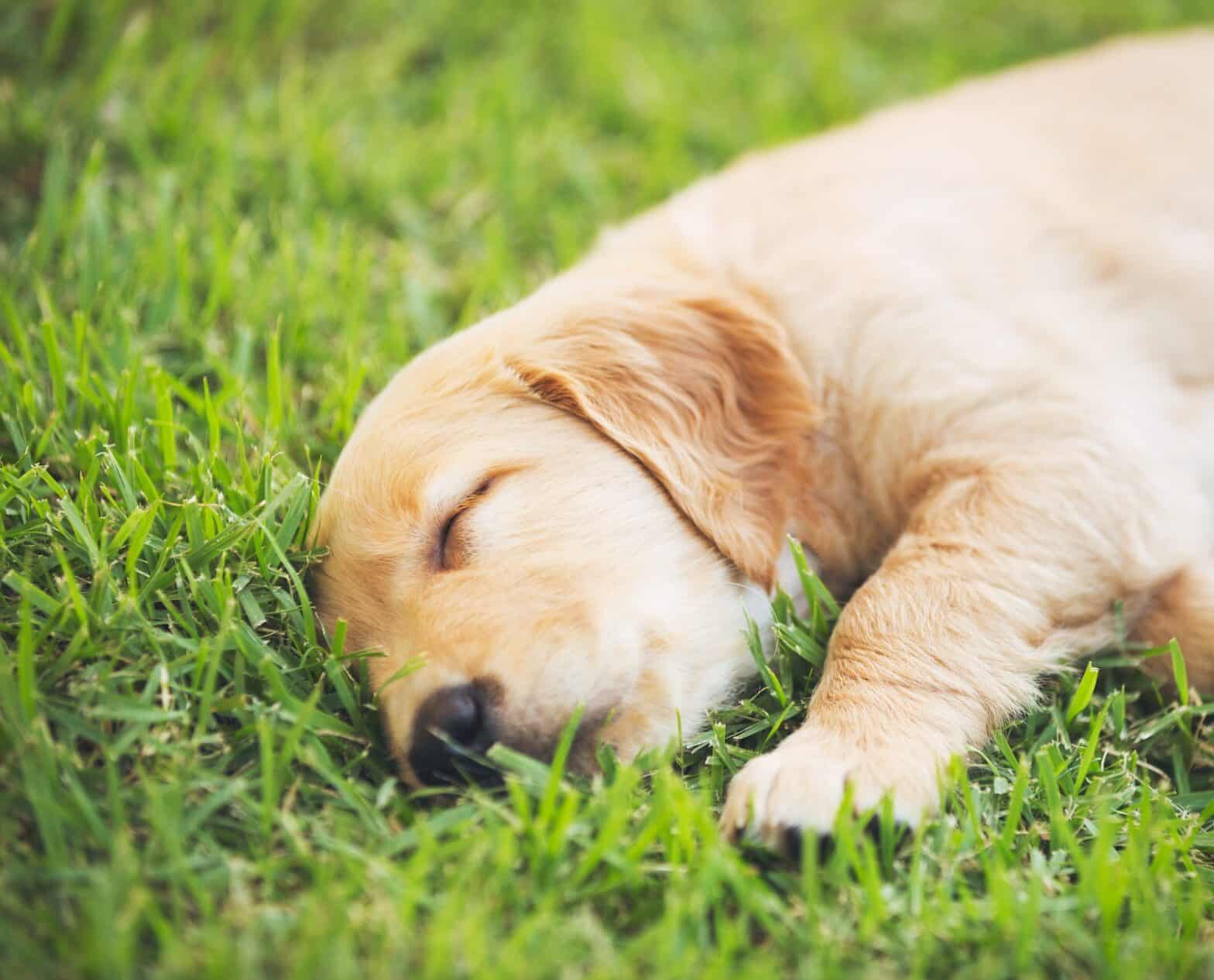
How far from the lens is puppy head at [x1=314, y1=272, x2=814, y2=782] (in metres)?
1.94

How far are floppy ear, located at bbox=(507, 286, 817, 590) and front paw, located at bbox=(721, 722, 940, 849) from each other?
0.50 metres

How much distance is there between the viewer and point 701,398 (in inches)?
98.0

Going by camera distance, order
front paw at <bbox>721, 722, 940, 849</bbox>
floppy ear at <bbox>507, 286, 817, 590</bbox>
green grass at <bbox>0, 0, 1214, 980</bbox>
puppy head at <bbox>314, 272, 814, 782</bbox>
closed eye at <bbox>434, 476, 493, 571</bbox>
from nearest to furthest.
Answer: green grass at <bbox>0, 0, 1214, 980</bbox>, front paw at <bbox>721, 722, 940, 849</bbox>, puppy head at <bbox>314, 272, 814, 782</bbox>, closed eye at <bbox>434, 476, 493, 571</bbox>, floppy ear at <bbox>507, 286, 817, 590</bbox>

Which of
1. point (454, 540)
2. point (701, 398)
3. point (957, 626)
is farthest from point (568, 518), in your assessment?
point (957, 626)

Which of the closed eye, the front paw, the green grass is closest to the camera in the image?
the green grass

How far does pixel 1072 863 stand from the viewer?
1.89 metres

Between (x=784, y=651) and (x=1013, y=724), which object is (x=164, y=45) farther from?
(x=1013, y=724)

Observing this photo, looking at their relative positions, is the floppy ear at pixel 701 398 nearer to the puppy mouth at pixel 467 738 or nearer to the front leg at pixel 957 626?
the front leg at pixel 957 626

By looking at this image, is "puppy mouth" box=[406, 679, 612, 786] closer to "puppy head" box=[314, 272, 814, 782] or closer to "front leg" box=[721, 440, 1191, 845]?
"puppy head" box=[314, 272, 814, 782]

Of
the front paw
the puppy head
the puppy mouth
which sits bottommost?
the front paw

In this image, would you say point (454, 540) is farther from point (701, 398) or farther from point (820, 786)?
point (820, 786)

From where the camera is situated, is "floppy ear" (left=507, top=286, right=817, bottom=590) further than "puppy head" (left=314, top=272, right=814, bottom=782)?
Yes

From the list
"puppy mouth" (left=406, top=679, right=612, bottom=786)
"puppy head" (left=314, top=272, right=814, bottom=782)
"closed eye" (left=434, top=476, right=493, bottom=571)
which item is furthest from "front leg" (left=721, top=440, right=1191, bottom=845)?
"closed eye" (left=434, top=476, right=493, bottom=571)

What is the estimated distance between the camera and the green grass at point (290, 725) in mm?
1591
